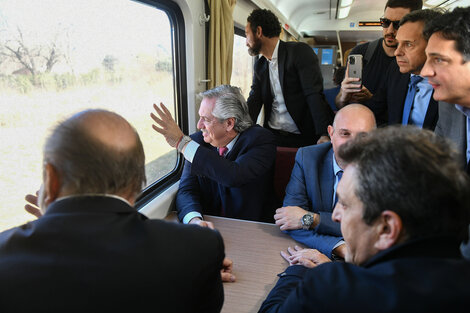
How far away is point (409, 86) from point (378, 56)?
67 centimetres

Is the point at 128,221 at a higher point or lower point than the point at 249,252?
higher

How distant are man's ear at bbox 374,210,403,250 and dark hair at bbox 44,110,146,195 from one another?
636mm

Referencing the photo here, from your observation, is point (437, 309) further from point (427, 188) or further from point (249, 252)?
point (249, 252)

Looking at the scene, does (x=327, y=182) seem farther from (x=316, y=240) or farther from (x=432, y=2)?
(x=432, y=2)

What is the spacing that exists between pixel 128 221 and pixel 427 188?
67 centimetres

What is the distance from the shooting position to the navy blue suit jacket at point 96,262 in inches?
25.5

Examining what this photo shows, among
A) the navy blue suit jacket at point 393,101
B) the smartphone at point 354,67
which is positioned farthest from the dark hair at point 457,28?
the smartphone at point 354,67

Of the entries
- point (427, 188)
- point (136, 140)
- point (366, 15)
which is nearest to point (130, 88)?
point (136, 140)

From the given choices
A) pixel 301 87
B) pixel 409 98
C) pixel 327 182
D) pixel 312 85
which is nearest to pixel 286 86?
pixel 301 87

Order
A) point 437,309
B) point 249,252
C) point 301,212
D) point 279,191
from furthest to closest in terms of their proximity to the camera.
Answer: point 279,191 → point 301,212 → point 249,252 → point 437,309

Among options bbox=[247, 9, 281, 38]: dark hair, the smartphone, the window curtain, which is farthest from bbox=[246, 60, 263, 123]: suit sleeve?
the smartphone

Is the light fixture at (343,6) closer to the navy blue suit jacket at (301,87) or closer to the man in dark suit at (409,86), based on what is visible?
the navy blue suit jacket at (301,87)

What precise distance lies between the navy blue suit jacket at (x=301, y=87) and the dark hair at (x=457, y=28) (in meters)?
1.36

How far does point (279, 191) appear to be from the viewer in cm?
252
